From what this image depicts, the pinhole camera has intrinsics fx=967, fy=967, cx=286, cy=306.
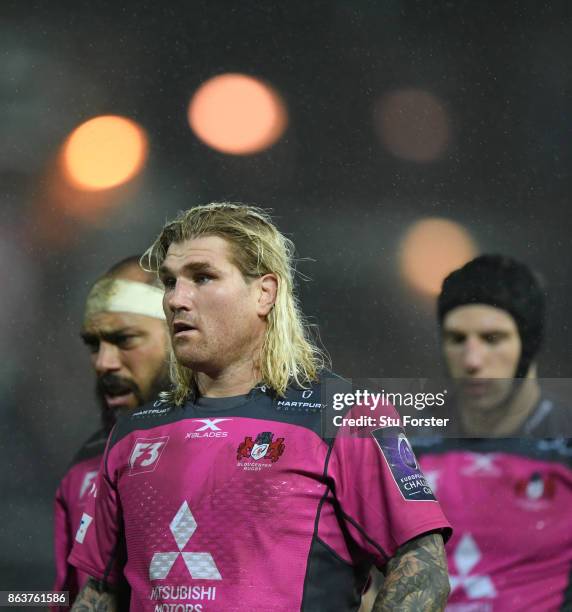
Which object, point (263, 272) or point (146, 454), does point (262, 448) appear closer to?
point (146, 454)

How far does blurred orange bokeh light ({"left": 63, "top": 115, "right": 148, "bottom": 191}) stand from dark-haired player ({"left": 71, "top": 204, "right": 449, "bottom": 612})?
707mm

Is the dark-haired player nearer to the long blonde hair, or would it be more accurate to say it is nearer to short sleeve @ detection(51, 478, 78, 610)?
the long blonde hair

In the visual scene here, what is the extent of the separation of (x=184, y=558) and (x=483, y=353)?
99cm

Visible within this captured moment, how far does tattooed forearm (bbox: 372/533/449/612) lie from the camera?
5.14 feet

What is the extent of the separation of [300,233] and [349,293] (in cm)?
21

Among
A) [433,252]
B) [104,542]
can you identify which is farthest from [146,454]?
[433,252]

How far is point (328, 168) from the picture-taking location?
259 centimetres

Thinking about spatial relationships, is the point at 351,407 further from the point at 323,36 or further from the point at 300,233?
the point at 323,36

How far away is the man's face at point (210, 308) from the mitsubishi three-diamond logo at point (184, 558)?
0.96 feet

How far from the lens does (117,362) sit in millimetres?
2490

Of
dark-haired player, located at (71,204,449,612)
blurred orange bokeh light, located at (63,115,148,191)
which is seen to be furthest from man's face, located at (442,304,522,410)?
blurred orange bokeh light, located at (63,115,148,191)

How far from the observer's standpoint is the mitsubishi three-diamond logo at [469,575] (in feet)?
7.26

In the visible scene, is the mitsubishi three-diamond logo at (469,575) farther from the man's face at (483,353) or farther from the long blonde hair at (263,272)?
the long blonde hair at (263,272)

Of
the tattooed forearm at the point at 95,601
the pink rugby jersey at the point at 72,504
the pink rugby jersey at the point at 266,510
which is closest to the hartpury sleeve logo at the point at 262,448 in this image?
the pink rugby jersey at the point at 266,510
